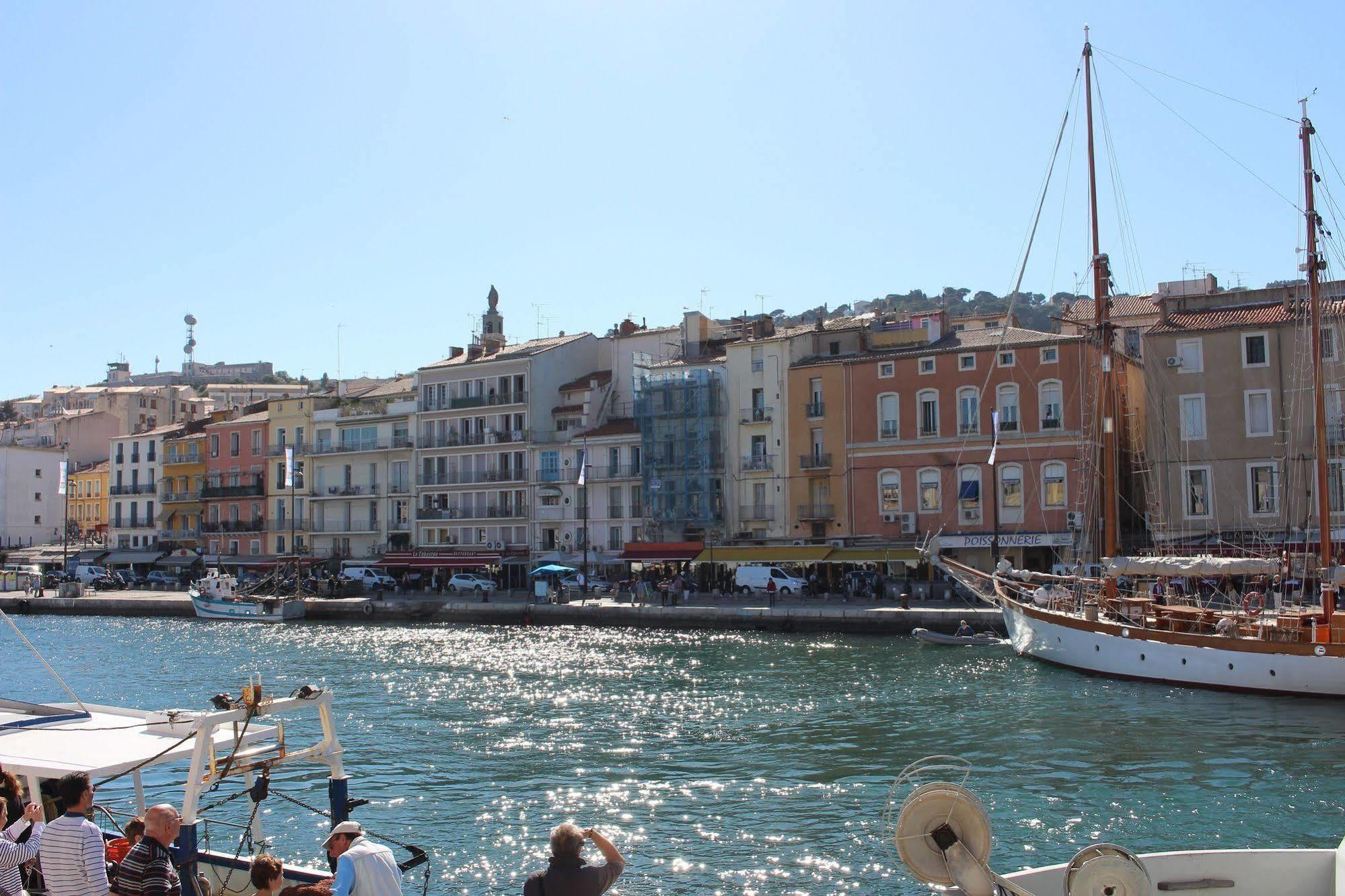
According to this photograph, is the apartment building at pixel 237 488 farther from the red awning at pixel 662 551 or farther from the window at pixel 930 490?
the window at pixel 930 490

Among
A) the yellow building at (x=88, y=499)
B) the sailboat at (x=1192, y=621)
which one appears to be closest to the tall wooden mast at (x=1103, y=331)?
the sailboat at (x=1192, y=621)

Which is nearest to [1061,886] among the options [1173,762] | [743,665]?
[1173,762]

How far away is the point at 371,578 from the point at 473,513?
6358 millimetres

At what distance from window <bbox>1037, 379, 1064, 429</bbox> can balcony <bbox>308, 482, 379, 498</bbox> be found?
124ft

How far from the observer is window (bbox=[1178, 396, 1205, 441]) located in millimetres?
45156

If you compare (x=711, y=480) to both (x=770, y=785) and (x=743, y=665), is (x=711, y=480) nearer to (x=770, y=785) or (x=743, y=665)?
(x=743, y=665)

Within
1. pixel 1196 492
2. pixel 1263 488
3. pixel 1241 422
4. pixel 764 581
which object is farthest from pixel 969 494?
pixel 1263 488

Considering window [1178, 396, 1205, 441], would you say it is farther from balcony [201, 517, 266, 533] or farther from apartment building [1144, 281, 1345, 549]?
balcony [201, 517, 266, 533]

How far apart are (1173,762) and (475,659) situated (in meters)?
22.0

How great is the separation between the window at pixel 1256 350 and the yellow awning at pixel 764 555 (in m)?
17.6

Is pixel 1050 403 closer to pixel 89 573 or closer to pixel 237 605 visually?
pixel 237 605

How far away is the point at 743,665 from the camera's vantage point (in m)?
33.4

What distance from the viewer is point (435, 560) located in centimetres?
6081

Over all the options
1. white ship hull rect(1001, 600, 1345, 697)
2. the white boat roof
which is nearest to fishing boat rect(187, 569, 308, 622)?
white ship hull rect(1001, 600, 1345, 697)
